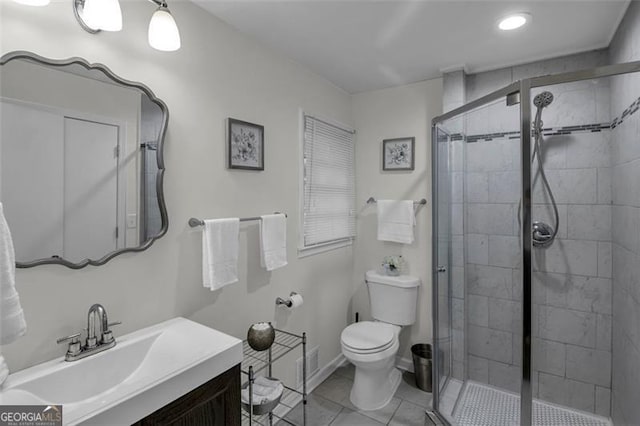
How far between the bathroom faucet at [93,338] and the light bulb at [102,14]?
1038 millimetres

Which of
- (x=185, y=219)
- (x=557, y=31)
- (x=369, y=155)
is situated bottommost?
(x=185, y=219)

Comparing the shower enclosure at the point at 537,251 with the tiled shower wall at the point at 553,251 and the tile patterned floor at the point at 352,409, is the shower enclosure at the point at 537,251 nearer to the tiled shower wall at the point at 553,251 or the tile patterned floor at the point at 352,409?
the tiled shower wall at the point at 553,251

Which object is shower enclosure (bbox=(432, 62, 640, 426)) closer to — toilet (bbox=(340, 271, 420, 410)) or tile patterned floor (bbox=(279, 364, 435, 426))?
tile patterned floor (bbox=(279, 364, 435, 426))

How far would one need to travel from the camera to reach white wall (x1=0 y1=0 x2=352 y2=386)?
1.15 meters

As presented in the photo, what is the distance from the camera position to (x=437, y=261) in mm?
2193

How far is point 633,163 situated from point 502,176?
62cm

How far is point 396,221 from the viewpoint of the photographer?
8.77 feet

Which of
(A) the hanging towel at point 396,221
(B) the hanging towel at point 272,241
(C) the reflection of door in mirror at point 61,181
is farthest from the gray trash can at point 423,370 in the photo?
(C) the reflection of door in mirror at point 61,181

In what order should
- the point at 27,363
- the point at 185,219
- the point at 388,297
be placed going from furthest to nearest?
1. the point at 388,297
2. the point at 185,219
3. the point at 27,363

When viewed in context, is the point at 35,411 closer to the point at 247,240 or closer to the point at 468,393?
the point at 247,240

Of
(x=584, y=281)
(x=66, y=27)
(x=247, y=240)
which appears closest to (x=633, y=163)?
(x=584, y=281)

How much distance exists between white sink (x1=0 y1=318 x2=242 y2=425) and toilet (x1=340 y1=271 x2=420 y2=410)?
1099 mm

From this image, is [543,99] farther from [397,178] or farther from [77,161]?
[77,161]

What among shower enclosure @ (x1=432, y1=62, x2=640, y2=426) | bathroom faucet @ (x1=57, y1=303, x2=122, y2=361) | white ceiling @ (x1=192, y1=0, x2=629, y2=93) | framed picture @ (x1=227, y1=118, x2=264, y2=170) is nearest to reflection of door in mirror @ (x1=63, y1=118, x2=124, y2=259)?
bathroom faucet @ (x1=57, y1=303, x2=122, y2=361)
